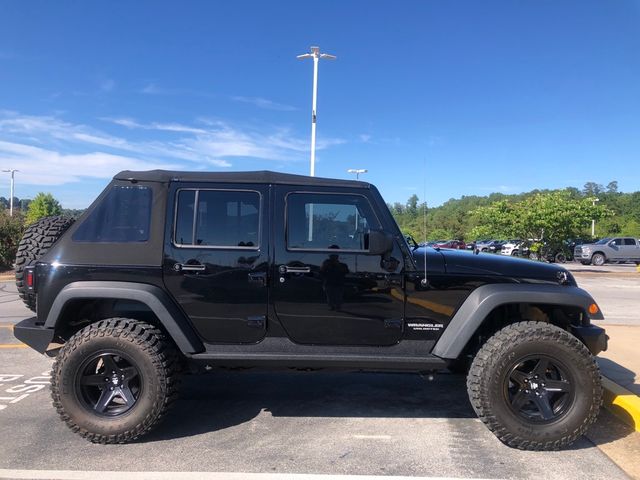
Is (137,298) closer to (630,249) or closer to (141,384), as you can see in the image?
(141,384)

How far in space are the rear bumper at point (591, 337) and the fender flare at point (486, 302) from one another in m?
0.12

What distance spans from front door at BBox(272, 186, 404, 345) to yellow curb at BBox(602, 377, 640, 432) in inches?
81.2

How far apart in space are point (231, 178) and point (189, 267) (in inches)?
30.4

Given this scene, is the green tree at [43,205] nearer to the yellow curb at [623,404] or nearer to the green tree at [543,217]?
the green tree at [543,217]

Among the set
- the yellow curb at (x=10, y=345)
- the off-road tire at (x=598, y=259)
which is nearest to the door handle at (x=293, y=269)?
the yellow curb at (x=10, y=345)

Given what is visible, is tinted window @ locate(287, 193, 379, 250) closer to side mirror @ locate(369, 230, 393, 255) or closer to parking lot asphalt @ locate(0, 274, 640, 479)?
side mirror @ locate(369, 230, 393, 255)

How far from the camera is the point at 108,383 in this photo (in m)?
3.62

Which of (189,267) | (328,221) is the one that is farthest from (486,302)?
(189,267)

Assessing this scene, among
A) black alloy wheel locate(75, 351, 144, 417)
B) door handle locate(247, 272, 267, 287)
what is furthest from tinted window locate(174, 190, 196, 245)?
black alloy wheel locate(75, 351, 144, 417)

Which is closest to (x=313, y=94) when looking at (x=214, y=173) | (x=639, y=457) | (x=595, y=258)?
(x=214, y=173)

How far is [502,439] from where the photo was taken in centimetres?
349

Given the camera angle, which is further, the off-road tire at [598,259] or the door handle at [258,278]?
the off-road tire at [598,259]

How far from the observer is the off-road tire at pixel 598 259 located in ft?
100

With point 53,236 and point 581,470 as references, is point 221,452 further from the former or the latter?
point 581,470
